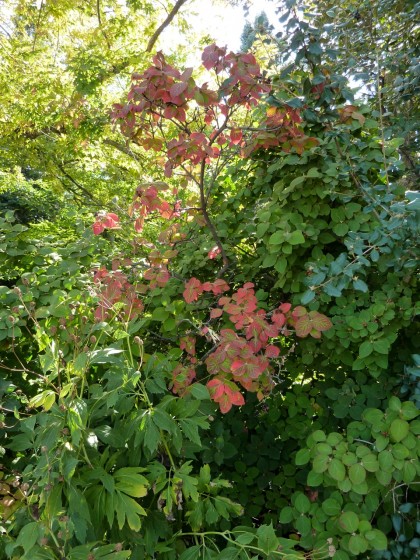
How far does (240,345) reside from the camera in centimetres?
167

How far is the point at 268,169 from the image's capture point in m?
2.06

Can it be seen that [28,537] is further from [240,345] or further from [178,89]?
[178,89]

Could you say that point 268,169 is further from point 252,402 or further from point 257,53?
point 257,53

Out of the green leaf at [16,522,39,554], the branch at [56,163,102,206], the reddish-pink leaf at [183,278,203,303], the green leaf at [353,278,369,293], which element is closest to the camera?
the green leaf at [16,522,39,554]

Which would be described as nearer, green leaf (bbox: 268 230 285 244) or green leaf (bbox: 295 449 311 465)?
green leaf (bbox: 295 449 311 465)

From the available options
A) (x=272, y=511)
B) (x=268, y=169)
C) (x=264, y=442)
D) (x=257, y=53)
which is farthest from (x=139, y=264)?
(x=257, y=53)

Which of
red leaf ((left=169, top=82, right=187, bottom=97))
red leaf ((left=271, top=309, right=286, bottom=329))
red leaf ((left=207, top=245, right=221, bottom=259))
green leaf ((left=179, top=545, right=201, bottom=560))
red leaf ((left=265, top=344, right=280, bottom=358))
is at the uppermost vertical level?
red leaf ((left=169, top=82, right=187, bottom=97))

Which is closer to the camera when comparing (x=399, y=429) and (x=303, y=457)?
(x=399, y=429)

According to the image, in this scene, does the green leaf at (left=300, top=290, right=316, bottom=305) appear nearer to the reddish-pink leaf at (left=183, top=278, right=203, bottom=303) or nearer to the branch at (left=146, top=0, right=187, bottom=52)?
the reddish-pink leaf at (left=183, top=278, right=203, bottom=303)

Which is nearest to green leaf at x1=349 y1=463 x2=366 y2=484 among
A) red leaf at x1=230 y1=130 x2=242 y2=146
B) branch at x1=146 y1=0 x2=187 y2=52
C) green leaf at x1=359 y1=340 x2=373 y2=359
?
green leaf at x1=359 y1=340 x2=373 y2=359

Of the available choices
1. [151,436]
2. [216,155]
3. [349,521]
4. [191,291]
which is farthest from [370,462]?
[216,155]

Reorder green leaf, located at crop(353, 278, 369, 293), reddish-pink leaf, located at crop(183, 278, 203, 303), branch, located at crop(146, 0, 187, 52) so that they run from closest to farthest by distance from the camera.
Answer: green leaf, located at crop(353, 278, 369, 293)
reddish-pink leaf, located at crop(183, 278, 203, 303)
branch, located at crop(146, 0, 187, 52)

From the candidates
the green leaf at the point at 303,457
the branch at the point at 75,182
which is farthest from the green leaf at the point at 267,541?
the branch at the point at 75,182

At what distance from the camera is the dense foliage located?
1481 millimetres
